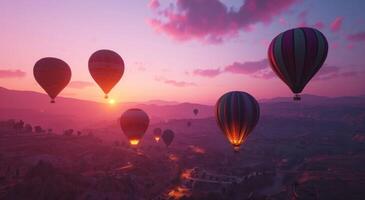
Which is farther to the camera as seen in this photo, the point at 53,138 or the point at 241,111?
the point at 53,138

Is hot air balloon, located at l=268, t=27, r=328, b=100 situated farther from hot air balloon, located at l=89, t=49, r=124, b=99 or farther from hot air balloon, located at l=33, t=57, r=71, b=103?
hot air balloon, located at l=33, t=57, r=71, b=103

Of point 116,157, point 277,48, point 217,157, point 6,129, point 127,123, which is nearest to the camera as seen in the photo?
point 277,48

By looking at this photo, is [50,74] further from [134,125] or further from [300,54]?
[300,54]

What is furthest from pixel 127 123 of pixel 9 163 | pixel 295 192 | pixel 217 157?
pixel 217 157

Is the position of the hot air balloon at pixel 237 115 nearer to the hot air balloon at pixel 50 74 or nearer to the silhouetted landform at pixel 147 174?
the silhouetted landform at pixel 147 174

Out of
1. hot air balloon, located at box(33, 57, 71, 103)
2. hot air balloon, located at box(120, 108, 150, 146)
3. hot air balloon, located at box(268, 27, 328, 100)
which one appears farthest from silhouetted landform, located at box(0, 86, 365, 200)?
hot air balloon, located at box(268, 27, 328, 100)

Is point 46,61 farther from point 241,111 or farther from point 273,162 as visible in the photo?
point 273,162

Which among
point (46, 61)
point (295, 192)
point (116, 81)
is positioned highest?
point (46, 61)
